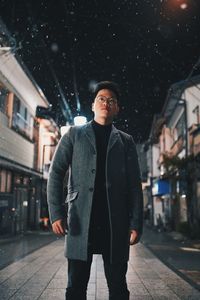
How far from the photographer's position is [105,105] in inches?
126

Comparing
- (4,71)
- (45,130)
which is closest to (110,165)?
(4,71)

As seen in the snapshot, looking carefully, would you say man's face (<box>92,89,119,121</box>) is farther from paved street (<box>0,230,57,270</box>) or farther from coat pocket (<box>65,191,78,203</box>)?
paved street (<box>0,230,57,270</box>)

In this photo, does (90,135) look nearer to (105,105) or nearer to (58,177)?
(105,105)

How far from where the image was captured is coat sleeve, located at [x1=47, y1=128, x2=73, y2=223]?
2951mm

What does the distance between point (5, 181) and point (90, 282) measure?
14092 mm

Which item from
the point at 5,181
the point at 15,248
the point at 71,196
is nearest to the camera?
the point at 71,196

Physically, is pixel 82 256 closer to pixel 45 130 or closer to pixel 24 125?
pixel 24 125

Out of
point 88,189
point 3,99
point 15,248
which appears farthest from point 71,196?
point 3,99

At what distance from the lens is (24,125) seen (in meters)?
24.3

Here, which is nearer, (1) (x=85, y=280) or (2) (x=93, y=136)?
(1) (x=85, y=280)

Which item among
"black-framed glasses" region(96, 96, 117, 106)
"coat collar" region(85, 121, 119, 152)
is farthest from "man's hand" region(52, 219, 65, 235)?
"black-framed glasses" region(96, 96, 117, 106)

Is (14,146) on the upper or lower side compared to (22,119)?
lower

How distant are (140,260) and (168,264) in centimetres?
103

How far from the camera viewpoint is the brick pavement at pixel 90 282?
5620 mm
